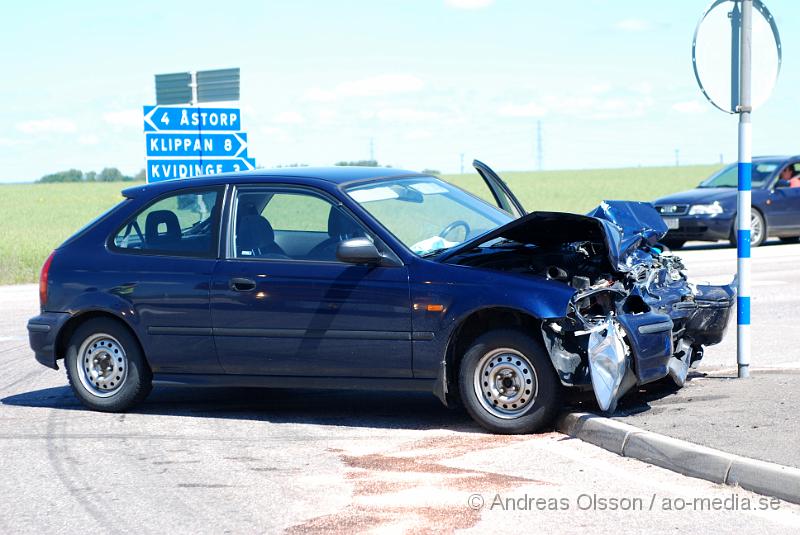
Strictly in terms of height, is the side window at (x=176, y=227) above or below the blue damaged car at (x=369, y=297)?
above

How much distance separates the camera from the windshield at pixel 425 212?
25.8ft

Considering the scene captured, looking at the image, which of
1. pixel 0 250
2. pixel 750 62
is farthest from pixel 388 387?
pixel 0 250

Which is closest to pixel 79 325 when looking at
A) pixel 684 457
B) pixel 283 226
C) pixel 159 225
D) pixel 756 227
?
pixel 159 225

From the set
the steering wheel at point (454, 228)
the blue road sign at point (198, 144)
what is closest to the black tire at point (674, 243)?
the blue road sign at point (198, 144)

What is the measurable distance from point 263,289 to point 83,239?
163cm

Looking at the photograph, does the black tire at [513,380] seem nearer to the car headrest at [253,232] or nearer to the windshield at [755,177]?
the car headrest at [253,232]

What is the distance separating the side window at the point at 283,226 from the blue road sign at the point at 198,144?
14.4 meters

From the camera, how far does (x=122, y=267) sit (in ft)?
27.4

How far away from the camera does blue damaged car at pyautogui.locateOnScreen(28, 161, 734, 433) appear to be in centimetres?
723

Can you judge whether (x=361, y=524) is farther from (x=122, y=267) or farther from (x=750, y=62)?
(x=750, y=62)

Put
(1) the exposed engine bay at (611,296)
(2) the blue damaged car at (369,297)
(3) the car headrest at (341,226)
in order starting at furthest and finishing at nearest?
(3) the car headrest at (341,226) → (2) the blue damaged car at (369,297) → (1) the exposed engine bay at (611,296)

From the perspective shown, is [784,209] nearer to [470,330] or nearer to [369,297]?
[470,330]

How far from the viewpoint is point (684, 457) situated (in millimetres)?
6223

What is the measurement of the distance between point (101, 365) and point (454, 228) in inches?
105
